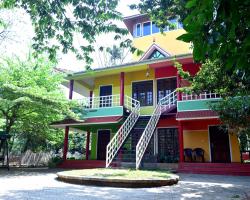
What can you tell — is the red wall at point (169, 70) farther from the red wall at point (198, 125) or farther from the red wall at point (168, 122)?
the red wall at point (198, 125)

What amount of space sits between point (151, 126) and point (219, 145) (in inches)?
180

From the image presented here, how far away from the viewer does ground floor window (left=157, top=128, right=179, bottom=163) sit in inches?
642

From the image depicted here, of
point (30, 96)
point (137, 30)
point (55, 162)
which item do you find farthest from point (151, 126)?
point (137, 30)

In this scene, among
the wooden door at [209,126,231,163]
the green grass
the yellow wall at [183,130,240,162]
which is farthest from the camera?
the wooden door at [209,126,231,163]

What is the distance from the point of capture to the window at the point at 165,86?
17.2m

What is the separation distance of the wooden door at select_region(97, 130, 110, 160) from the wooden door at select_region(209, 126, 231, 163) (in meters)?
6.89

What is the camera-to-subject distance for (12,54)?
1562 centimetres

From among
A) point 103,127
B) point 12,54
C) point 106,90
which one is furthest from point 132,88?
point 12,54

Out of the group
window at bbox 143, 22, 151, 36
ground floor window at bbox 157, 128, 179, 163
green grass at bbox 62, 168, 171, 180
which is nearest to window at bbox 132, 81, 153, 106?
ground floor window at bbox 157, 128, 179, 163

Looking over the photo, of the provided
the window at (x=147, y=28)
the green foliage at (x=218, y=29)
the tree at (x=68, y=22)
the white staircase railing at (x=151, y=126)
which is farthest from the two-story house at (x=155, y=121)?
the green foliage at (x=218, y=29)

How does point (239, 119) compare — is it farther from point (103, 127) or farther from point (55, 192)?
point (103, 127)

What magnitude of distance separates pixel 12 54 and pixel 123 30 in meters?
11.6

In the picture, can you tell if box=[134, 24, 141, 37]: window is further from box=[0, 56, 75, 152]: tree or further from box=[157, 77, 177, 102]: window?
box=[0, 56, 75, 152]: tree

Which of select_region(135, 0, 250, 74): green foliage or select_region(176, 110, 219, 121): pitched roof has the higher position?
select_region(176, 110, 219, 121): pitched roof
